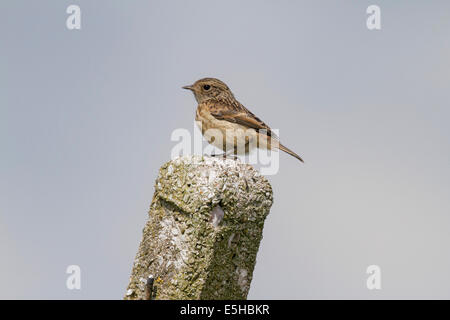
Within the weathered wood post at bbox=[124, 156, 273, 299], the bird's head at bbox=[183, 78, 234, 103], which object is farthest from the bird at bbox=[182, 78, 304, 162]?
the weathered wood post at bbox=[124, 156, 273, 299]

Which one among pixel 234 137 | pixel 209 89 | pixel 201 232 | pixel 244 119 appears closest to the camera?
pixel 201 232

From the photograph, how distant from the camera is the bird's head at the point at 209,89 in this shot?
14.1 meters

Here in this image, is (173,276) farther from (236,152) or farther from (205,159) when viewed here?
(236,152)

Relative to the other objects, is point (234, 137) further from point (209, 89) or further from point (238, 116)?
Answer: point (209, 89)

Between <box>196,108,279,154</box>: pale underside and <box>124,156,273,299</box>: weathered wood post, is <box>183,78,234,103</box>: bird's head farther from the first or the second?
<box>124,156,273,299</box>: weathered wood post

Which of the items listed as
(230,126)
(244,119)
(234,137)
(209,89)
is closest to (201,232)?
(234,137)

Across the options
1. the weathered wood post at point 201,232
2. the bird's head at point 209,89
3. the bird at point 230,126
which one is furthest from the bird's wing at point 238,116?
the weathered wood post at point 201,232

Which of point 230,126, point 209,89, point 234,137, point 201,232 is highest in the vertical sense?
point 209,89

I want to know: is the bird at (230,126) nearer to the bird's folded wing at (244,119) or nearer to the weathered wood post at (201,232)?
the bird's folded wing at (244,119)

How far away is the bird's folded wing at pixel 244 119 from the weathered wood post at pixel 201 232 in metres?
4.51

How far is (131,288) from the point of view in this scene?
8.08 m

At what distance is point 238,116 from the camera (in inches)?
518

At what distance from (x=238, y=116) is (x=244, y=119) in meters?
0.19

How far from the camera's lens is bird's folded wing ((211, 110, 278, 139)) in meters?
12.8
